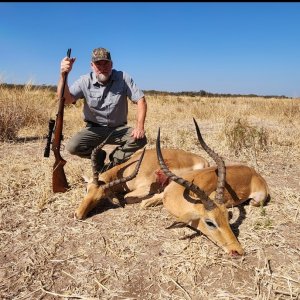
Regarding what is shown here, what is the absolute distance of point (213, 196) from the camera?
475 centimetres

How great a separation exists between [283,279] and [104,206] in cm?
264

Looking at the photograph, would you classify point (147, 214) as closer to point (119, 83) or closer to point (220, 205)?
point (220, 205)

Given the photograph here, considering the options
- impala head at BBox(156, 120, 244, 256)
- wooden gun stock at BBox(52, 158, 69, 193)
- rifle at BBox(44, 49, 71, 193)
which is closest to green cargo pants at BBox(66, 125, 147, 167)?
rifle at BBox(44, 49, 71, 193)

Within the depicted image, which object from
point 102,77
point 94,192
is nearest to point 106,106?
point 102,77

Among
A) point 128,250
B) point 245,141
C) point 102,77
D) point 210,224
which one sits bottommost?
point 128,250

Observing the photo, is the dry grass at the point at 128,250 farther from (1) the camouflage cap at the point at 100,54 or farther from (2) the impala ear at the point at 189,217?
(1) the camouflage cap at the point at 100,54

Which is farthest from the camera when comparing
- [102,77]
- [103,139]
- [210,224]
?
[103,139]

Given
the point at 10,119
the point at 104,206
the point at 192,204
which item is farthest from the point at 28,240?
the point at 10,119

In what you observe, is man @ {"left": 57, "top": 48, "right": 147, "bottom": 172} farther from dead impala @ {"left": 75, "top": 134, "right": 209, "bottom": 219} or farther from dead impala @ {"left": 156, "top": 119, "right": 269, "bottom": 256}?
dead impala @ {"left": 156, "top": 119, "right": 269, "bottom": 256}

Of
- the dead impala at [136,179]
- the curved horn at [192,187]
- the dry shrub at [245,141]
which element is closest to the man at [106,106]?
the dead impala at [136,179]

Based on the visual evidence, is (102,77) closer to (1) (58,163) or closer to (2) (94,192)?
(1) (58,163)

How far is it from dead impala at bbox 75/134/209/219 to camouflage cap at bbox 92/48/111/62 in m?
1.38

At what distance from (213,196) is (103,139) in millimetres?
2476

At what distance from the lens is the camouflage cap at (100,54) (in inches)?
229
